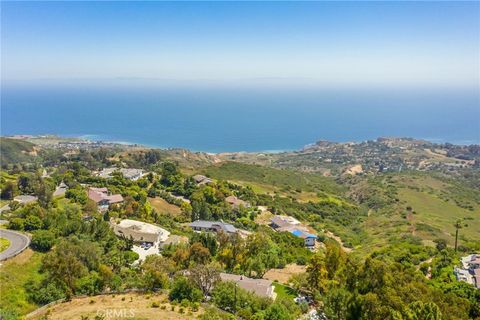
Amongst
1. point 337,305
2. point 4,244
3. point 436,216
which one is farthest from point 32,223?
point 436,216

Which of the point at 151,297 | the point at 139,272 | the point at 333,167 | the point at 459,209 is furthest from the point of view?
the point at 333,167

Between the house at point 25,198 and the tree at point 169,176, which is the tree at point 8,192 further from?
Result: the tree at point 169,176

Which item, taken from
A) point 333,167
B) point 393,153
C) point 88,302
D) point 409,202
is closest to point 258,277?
point 88,302

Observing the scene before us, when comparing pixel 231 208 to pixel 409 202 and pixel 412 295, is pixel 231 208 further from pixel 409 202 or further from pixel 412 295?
pixel 409 202

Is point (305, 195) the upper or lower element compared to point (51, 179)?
lower

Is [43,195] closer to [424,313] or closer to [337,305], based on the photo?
[337,305]

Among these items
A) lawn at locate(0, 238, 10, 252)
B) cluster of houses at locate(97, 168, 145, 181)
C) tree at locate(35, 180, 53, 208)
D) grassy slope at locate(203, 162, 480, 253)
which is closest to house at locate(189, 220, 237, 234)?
grassy slope at locate(203, 162, 480, 253)

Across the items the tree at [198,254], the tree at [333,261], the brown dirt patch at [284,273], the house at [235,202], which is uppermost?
the tree at [333,261]

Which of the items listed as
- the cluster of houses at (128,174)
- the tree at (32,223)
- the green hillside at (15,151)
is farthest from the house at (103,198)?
the green hillside at (15,151)
